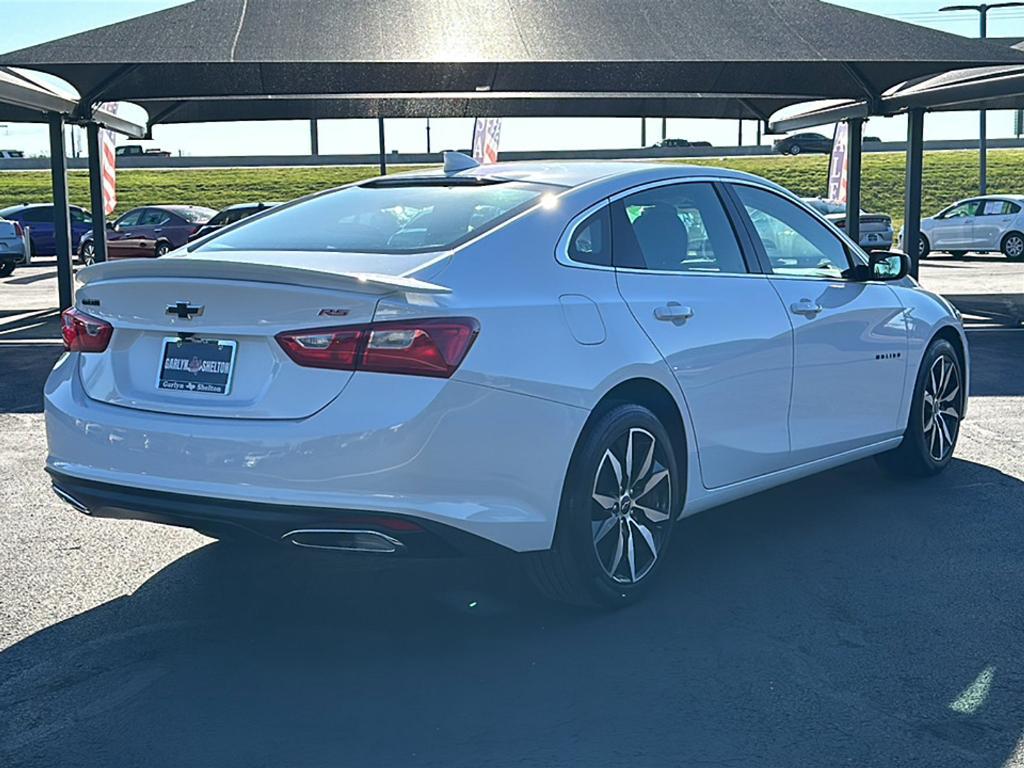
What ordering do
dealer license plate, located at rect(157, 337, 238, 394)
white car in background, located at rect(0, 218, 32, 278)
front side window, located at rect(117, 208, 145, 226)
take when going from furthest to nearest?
front side window, located at rect(117, 208, 145, 226), white car in background, located at rect(0, 218, 32, 278), dealer license plate, located at rect(157, 337, 238, 394)

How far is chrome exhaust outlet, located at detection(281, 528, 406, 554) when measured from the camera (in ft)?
13.5

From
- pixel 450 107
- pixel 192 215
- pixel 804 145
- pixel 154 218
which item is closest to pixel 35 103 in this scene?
pixel 450 107

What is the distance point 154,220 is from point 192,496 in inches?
1067

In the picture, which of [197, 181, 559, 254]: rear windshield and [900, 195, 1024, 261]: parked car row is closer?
[197, 181, 559, 254]: rear windshield

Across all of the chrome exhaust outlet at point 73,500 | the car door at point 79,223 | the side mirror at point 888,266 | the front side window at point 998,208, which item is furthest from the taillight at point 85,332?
the car door at point 79,223

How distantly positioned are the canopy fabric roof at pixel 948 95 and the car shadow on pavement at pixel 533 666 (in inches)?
461

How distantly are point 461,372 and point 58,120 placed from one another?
47.0ft

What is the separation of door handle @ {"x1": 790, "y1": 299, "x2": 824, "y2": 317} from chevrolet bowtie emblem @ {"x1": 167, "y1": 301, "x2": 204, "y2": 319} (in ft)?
8.94

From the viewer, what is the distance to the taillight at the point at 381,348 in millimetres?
4102

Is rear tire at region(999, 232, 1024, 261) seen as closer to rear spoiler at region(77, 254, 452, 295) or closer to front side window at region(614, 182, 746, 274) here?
front side window at region(614, 182, 746, 274)

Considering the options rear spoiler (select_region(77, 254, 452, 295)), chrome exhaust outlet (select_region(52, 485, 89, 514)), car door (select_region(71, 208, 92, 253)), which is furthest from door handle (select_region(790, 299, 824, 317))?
car door (select_region(71, 208, 92, 253))

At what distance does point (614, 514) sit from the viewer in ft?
15.9

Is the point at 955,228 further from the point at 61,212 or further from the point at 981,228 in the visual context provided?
the point at 61,212

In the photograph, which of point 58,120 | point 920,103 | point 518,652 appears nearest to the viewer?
point 518,652
